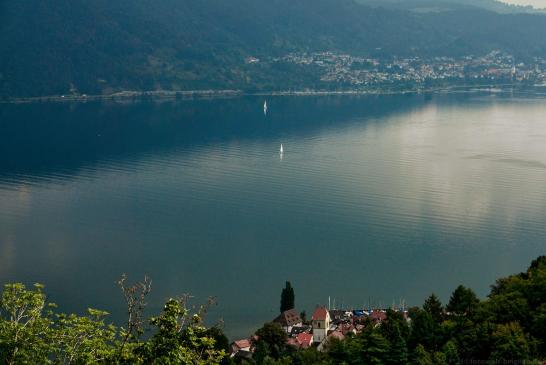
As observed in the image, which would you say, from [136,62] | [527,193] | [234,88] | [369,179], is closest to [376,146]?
[369,179]

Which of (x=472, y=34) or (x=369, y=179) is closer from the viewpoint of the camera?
(x=369, y=179)

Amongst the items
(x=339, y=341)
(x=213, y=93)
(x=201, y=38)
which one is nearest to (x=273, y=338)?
(x=339, y=341)

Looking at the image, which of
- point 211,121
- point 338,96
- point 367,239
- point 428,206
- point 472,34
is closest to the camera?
point 367,239

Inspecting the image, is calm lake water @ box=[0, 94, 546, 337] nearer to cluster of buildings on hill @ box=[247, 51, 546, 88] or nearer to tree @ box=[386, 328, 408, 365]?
tree @ box=[386, 328, 408, 365]

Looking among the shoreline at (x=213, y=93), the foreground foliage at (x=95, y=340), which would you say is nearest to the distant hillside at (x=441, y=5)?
the shoreline at (x=213, y=93)

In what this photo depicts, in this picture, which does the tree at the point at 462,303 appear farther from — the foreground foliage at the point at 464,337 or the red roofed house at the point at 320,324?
the red roofed house at the point at 320,324

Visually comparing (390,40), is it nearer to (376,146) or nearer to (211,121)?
(211,121)

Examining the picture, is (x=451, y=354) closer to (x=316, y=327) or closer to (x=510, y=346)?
(x=510, y=346)

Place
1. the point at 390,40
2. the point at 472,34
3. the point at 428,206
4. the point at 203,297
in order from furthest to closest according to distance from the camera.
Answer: the point at 472,34, the point at 390,40, the point at 428,206, the point at 203,297
